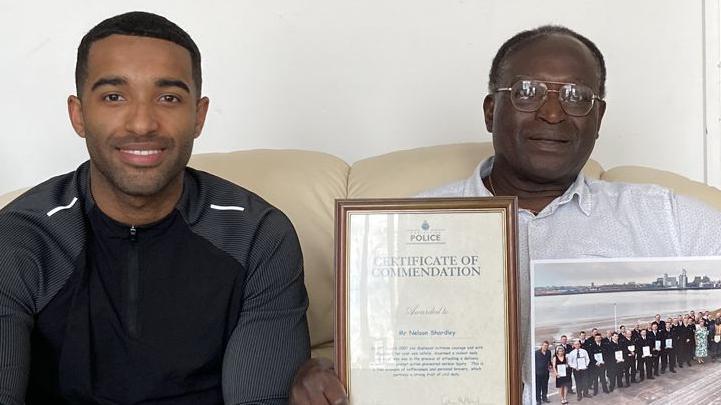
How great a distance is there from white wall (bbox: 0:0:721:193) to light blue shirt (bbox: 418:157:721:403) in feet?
2.36

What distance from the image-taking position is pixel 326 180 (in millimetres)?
1805

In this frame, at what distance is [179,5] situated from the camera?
218cm

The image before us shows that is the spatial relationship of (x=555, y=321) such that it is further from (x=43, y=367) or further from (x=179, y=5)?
(x=179, y=5)

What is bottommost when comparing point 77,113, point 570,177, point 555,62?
point 570,177

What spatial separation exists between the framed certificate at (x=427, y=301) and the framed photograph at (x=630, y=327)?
9 centimetres

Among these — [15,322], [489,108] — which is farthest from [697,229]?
[15,322]

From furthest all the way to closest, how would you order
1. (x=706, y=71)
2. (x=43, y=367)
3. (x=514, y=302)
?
(x=706, y=71) < (x=43, y=367) < (x=514, y=302)

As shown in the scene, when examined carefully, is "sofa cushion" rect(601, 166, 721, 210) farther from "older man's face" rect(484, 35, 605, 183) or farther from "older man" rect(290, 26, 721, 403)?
"older man's face" rect(484, 35, 605, 183)

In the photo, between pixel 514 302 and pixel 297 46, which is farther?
pixel 297 46

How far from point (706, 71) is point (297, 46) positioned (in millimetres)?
1105

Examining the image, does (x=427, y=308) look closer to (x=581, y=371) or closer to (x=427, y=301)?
(x=427, y=301)

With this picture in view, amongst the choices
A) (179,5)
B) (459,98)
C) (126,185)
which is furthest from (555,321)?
(179,5)

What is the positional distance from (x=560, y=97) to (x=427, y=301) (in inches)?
20.0
